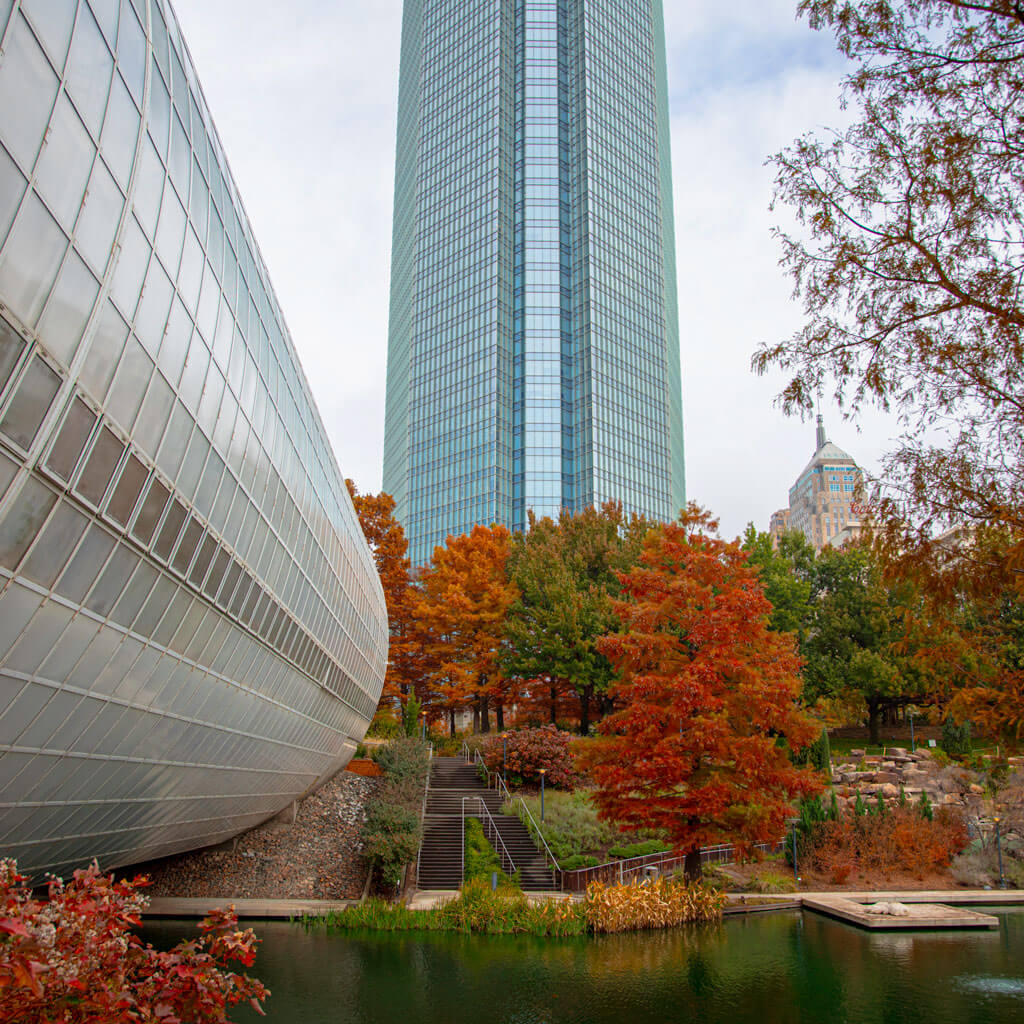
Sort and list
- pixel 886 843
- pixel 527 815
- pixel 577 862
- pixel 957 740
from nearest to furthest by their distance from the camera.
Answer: pixel 577 862 → pixel 886 843 → pixel 527 815 → pixel 957 740

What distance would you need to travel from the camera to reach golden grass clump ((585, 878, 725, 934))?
72.2ft

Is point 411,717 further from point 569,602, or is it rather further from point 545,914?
point 545,914

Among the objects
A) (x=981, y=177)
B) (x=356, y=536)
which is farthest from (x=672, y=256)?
(x=981, y=177)

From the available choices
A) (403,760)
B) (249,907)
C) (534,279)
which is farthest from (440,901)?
(534,279)

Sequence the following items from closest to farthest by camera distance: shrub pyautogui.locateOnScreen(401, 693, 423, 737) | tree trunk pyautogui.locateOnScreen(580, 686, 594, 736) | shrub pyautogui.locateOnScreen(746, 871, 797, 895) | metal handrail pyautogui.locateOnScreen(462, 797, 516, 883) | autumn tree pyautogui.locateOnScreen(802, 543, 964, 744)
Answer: shrub pyautogui.locateOnScreen(746, 871, 797, 895) < metal handrail pyautogui.locateOnScreen(462, 797, 516, 883) < shrub pyautogui.locateOnScreen(401, 693, 423, 737) < tree trunk pyautogui.locateOnScreen(580, 686, 594, 736) < autumn tree pyautogui.locateOnScreen(802, 543, 964, 744)

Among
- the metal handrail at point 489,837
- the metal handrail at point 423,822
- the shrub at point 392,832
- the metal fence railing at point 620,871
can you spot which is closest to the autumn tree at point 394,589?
the metal handrail at point 423,822

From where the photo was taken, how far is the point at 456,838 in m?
30.5

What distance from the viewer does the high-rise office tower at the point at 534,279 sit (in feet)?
405

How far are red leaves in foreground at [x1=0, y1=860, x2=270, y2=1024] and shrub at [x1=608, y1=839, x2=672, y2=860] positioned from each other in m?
23.0

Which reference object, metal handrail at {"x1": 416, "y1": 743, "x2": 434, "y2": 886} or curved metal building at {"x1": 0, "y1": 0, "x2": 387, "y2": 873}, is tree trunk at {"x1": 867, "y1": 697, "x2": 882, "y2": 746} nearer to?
metal handrail at {"x1": 416, "y1": 743, "x2": 434, "y2": 886}

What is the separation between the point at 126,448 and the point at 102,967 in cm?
548

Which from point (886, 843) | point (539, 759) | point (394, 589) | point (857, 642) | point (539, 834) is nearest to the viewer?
point (886, 843)

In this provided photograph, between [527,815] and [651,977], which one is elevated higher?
[527,815]

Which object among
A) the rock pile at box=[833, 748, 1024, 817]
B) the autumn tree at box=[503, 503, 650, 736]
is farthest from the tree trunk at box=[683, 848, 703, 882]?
the autumn tree at box=[503, 503, 650, 736]
